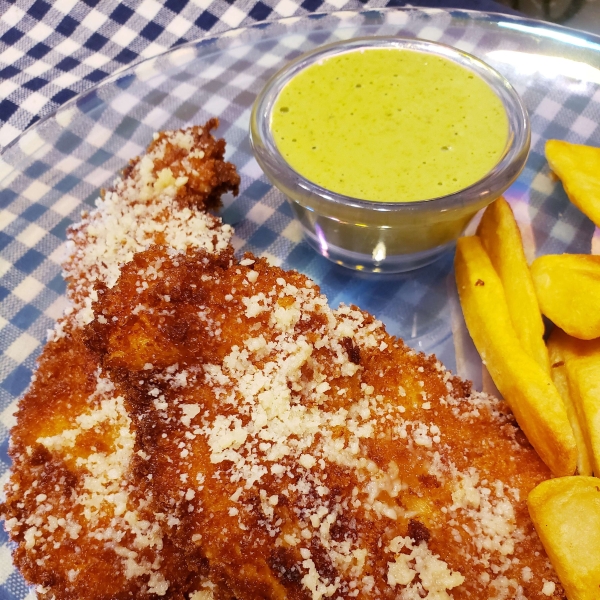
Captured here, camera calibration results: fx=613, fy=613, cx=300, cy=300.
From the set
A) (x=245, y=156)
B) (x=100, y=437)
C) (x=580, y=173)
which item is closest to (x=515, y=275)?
(x=580, y=173)

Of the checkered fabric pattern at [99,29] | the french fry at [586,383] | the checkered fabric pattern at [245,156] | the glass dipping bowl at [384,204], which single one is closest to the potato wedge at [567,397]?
the french fry at [586,383]

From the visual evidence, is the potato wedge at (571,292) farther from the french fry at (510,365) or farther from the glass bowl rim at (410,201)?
the glass bowl rim at (410,201)

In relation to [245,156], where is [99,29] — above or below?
above

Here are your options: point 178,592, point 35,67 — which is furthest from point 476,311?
point 35,67

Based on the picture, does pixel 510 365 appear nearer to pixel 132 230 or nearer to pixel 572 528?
pixel 572 528

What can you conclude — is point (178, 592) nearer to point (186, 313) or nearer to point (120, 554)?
point (120, 554)

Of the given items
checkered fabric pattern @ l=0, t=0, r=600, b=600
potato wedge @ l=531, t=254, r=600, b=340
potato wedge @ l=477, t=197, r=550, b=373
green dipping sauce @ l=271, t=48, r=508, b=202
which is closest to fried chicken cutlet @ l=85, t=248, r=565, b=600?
potato wedge @ l=477, t=197, r=550, b=373
